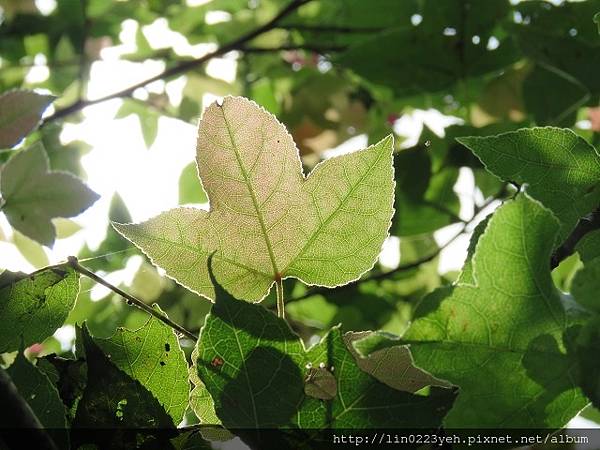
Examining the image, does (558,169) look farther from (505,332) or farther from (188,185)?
(188,185)

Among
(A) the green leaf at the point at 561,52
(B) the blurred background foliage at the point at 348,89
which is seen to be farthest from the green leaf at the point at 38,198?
(A) the green leaf at the point at 561,52

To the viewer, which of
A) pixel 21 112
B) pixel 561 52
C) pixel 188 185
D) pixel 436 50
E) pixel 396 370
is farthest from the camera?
pixel 188 185

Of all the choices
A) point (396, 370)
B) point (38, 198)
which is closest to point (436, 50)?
point (38, 198)

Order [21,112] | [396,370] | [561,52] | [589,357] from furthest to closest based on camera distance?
1. [561,52]
2. [21,112]
3. [396,370]
4. [589,357]

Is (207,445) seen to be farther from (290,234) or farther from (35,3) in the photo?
(35,3)

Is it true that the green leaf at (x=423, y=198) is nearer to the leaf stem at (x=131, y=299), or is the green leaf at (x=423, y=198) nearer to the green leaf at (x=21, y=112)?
the green leaf at (x=21, y=112)

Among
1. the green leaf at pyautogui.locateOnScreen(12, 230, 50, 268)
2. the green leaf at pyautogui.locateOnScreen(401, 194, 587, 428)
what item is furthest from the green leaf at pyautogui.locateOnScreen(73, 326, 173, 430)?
the green leaf at pyautogui.locateOnScreen(12, 230, 50, 268)
